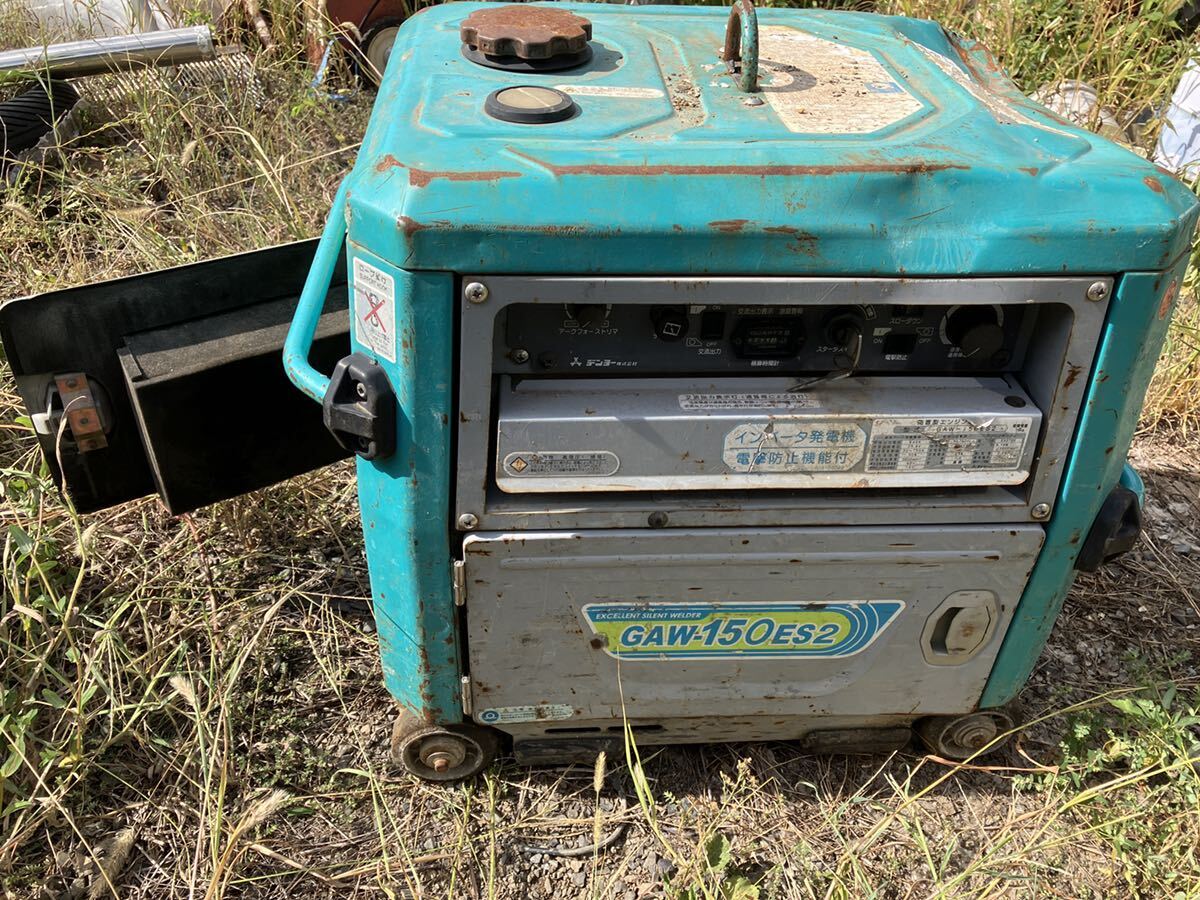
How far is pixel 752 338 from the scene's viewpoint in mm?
1391

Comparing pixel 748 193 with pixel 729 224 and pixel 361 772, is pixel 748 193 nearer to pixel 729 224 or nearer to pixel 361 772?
pixel 729 224

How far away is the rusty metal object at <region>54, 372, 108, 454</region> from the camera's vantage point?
1681 mm

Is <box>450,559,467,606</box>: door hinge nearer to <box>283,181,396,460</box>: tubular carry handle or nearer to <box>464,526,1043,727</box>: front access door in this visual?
<box>464,526,1043,727</box>: front access door

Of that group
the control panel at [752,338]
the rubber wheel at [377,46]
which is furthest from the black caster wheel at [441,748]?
the rubber wheel at [377,46]

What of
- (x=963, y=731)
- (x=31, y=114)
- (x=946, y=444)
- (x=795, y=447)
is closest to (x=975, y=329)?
(x=946, y=444)

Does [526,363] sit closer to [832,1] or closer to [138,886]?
[138,886]

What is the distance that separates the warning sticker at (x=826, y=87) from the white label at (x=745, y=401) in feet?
1.21

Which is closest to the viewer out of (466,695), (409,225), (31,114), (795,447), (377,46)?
(409,225)

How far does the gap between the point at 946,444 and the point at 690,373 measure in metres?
0.37

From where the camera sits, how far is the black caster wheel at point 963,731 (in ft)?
5.93

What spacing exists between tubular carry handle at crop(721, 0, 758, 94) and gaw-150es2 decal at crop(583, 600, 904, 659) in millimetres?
796

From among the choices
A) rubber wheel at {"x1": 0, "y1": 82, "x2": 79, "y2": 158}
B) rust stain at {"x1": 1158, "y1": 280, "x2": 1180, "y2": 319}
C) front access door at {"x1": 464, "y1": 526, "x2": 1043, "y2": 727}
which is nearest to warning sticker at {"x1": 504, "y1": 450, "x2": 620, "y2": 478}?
front access door at {"x1": 464, "y1": 526, "x2": 1043, "y2": 727}

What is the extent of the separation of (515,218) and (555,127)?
0.73ft

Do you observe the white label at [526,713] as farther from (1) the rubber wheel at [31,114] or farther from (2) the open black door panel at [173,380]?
(1) the rubber wheel at [31,114]
